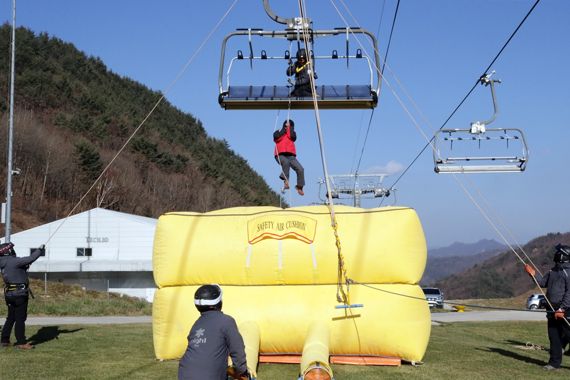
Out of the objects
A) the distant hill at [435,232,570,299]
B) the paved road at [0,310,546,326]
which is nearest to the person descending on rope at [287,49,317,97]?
the paved road at [0,310,546,326]

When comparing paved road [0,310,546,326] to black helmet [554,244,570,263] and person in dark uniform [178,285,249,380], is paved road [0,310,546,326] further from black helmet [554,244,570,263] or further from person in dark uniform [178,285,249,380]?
person in dark uniform [178,285,249,380]

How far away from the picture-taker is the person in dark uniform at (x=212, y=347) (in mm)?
5906

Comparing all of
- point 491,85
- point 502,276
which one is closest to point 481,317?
point 491,85

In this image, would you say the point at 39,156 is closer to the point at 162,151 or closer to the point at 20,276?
the point at 162,151

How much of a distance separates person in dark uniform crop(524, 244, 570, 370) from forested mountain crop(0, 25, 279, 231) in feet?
152

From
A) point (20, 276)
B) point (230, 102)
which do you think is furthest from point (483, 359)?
point (20, 276)

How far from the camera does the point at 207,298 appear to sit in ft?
19.9

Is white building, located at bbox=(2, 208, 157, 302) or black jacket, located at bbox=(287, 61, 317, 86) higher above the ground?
black jacket, located at bbox=(287, 61, 317, 86)

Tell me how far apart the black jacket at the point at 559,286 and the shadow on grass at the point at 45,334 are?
9.24 meters

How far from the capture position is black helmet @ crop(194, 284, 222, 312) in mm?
6070

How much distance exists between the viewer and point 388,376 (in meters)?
9.45

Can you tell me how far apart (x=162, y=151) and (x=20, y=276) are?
229 feet

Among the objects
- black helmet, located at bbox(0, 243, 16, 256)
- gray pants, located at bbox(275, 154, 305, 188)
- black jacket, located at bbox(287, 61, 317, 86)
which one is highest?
black jacket, located at bbox(287, 61, 317, 86)

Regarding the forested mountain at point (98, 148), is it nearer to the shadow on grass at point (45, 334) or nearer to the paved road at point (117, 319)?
the paved road at point (117, 319)
